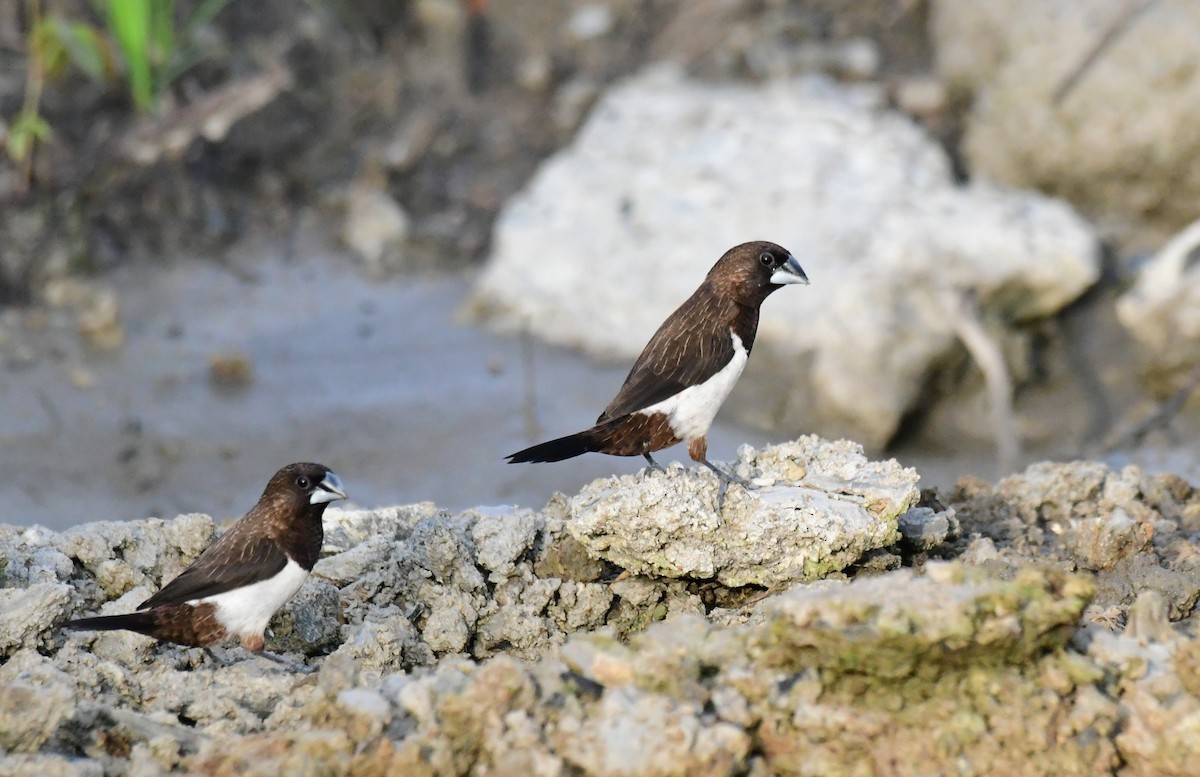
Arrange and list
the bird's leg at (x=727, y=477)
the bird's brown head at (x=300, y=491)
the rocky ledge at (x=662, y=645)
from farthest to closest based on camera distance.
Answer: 1. the bird's leg at (x=727, y=477)
2. the bird's brown head at (x=300, y=491)
3. the rocky ledge at (x=662, y=645)

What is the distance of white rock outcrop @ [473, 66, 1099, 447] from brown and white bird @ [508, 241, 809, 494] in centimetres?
347

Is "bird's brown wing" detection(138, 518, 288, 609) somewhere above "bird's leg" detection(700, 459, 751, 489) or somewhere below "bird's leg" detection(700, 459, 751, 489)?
below

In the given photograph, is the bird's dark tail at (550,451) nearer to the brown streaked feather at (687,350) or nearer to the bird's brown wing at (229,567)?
the brown streaked feather at (687,350)

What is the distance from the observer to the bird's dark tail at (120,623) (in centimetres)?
371

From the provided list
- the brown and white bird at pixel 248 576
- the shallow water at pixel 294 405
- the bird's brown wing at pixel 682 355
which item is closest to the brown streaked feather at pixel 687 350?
the bird's brown wing at pixel 682 355

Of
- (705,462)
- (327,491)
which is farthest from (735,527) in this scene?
(327,491)

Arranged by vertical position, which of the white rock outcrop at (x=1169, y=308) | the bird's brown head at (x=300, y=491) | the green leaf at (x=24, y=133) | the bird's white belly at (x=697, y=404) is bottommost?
the bird's brown head at (x=300, y=491)

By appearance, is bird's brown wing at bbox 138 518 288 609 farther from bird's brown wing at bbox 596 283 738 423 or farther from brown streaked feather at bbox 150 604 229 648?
bird's brown wing at bbox 596 283 738 423

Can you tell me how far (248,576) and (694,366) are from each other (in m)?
1.41

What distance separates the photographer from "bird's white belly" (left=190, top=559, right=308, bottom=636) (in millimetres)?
3854

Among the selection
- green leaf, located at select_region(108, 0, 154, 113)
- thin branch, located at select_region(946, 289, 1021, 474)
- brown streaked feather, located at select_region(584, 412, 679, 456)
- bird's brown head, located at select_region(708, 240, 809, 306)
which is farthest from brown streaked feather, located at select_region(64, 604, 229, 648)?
green leaf, located at select_region(108, 0, 154, 113)

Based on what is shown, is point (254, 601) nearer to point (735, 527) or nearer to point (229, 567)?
point (229, 567)

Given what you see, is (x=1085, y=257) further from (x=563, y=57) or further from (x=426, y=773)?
(x=426, y=773)

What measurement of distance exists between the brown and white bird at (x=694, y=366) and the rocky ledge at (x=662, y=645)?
181 mm
